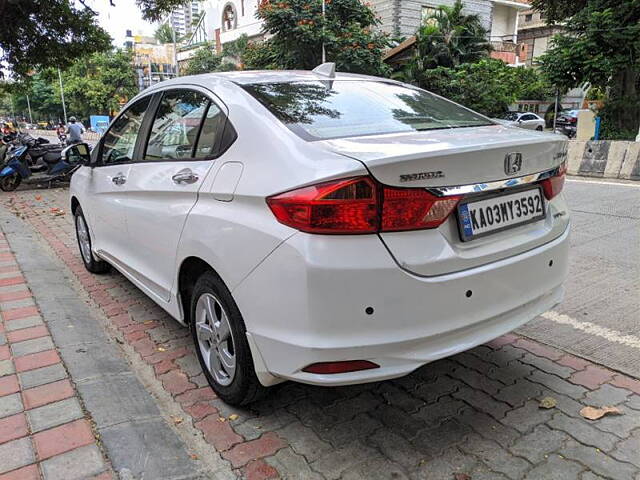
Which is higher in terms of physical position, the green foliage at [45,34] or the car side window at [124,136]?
the green foliage at [45,34]

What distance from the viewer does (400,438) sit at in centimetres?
233

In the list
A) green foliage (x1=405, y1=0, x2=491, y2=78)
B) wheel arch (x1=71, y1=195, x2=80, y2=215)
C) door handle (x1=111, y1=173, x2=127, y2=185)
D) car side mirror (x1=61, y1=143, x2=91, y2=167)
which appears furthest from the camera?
green foliage (x1=405, y1=0, x2=491, y2=78)

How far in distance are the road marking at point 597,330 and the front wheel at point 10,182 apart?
11.2 meters

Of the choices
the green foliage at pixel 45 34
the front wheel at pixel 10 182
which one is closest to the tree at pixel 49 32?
the green foliage at pixel 45 34

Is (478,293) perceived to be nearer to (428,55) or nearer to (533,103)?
(428,55)

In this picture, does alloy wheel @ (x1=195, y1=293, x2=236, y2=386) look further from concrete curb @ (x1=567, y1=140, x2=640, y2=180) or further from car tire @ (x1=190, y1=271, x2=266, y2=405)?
concrete curb @ (x1=567, y1=140, x2=640, y2=180)

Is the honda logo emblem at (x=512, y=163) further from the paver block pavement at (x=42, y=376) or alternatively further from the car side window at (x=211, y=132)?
the paver block pavement at (x=42, y=376)

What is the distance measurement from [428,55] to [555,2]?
9331 mm

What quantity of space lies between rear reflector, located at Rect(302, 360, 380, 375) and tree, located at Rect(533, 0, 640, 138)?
13.4 meters

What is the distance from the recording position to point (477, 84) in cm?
2286

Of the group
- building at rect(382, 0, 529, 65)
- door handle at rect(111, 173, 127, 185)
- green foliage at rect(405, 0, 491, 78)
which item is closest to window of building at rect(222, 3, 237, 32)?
building at rect(382, 0, 529, 65)

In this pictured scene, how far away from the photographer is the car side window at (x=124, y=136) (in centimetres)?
354

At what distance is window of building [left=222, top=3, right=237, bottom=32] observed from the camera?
5124 cm

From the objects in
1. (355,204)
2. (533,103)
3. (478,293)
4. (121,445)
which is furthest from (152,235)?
(533,103)
